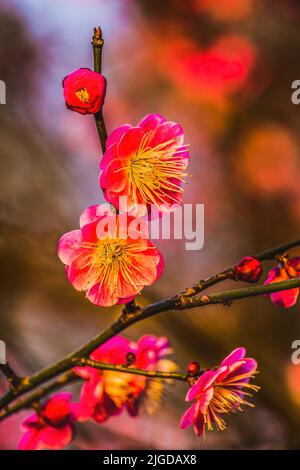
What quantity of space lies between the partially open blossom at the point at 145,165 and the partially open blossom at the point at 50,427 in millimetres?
249

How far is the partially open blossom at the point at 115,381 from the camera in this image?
62cm

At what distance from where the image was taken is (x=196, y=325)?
90 centimetres

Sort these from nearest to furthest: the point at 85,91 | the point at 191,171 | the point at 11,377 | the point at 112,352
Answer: the point at 85,91 < the point at 11,377 < the point at 112,352 < the point at 191,171

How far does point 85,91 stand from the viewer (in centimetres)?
43

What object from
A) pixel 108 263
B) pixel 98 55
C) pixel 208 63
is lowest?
pixel 108 263

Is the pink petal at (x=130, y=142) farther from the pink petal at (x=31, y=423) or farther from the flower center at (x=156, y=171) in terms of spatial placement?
the pink petal at (x=31, y=423)

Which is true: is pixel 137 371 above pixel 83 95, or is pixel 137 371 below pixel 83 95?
below

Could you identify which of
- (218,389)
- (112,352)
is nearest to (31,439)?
(112,352)

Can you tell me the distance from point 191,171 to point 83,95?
0.50m

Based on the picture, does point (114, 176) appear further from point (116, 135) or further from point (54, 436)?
point (54, 436)

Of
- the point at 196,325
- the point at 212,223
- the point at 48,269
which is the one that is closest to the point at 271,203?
the point at 212,223

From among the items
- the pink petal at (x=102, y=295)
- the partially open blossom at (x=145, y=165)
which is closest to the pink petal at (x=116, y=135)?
the partially open blossom at (x=145, y=165)
